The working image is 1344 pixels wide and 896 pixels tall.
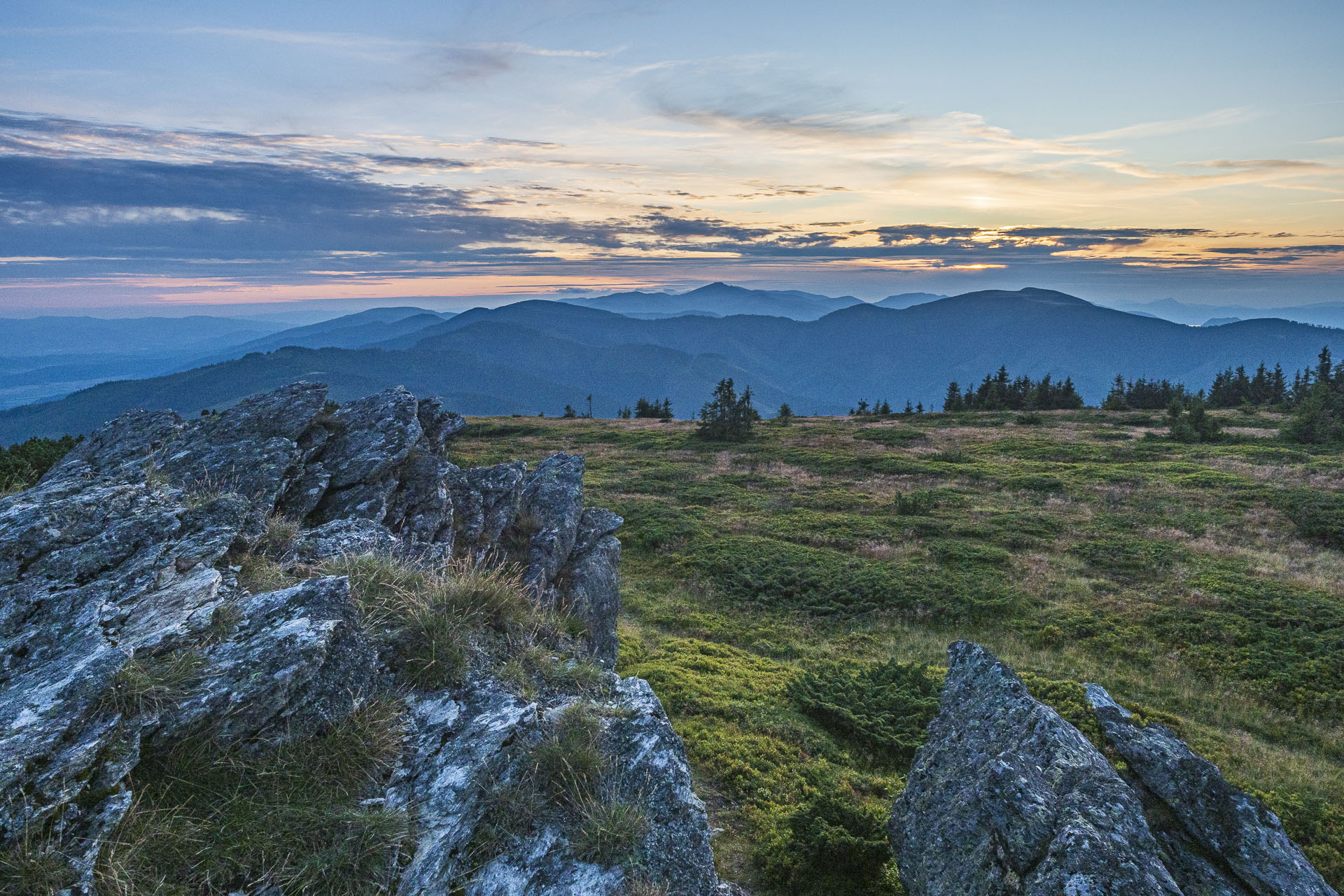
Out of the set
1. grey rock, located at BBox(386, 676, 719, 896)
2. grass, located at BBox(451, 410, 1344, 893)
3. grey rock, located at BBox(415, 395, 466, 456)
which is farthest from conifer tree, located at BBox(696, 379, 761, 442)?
grey rock, located at BBox(386, 676, 719, 896)

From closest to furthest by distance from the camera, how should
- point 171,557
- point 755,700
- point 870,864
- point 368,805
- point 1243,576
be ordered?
point 368,805 < point 171,557 < point 870,864 < point 755,700 < point 1243,576

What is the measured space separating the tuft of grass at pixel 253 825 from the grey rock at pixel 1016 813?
Result: 234 inches

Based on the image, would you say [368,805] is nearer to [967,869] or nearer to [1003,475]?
[967,869]

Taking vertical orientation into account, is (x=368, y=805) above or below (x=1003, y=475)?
above

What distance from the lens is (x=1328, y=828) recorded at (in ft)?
34.9

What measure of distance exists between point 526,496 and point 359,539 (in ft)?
21.4

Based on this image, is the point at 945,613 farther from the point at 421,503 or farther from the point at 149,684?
the point at 149,684

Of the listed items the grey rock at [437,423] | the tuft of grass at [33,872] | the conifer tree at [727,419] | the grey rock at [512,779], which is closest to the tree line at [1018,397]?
the conifer tree at [727,419]

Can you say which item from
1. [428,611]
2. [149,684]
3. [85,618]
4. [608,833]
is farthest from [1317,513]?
[85,618]

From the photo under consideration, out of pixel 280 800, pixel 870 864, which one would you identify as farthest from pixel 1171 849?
pixel 280 800

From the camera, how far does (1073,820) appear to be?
602 cm

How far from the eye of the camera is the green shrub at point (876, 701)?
13984 mm

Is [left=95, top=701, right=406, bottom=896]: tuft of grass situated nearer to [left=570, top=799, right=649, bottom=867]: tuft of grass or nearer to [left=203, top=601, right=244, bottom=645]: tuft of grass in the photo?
[left=203, top=601, right=244, bottom=645]: tuft of grass

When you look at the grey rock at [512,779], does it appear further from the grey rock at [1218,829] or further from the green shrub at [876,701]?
the green shrub at [876,701]
